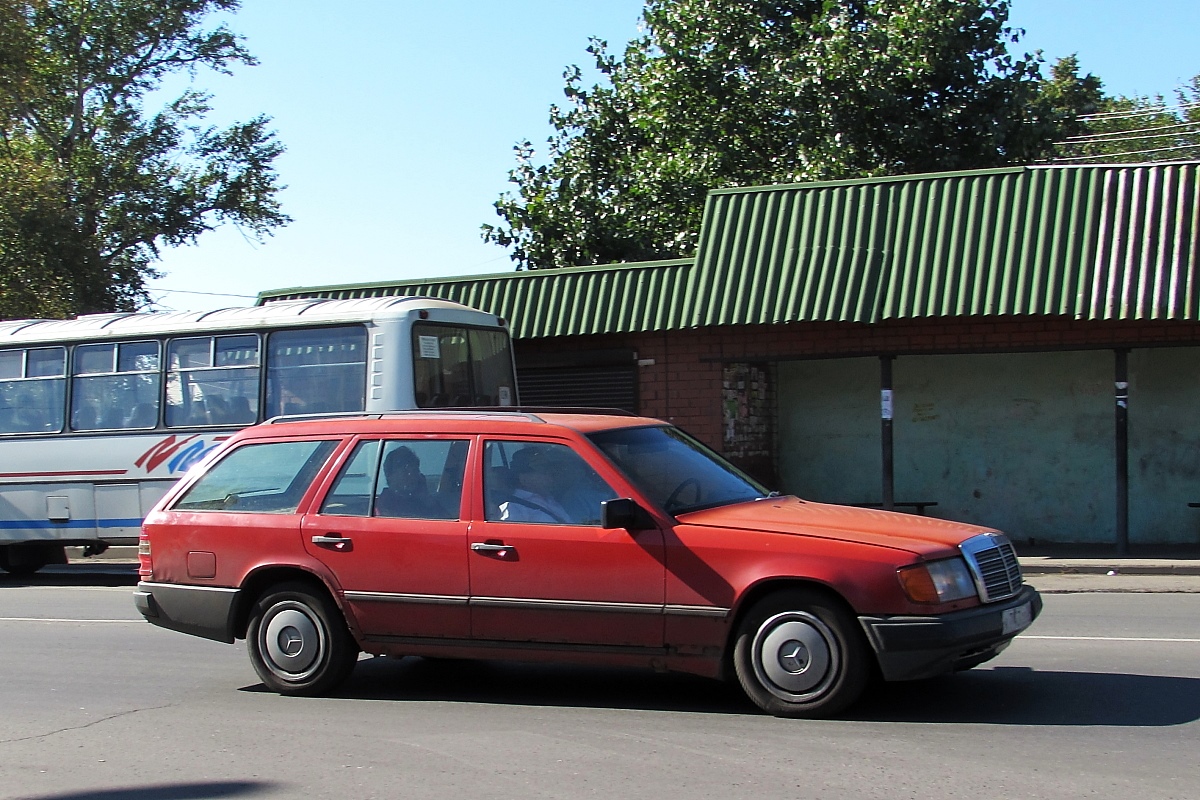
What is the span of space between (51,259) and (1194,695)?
30.6 metres

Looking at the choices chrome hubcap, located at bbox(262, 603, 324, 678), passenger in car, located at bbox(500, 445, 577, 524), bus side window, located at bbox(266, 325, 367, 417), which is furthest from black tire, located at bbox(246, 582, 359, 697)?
bus side window, located at bbox(266, 325, 367, 417)

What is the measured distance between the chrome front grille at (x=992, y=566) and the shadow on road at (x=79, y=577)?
11.6 meters

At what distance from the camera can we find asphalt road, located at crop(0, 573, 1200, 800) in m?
5.81

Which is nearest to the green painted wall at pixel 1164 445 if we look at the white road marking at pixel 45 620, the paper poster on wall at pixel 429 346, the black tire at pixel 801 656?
the paper poster on wall at pixel 429 346

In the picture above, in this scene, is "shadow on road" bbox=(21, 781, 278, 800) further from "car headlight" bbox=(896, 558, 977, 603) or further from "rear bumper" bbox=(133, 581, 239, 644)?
"car headlight" bbox=(896, 558, 977, 603)

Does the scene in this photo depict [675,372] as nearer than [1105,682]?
No

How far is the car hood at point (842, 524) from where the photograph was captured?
22.5 ft

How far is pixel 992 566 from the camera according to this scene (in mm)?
7070

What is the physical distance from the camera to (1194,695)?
290 inches

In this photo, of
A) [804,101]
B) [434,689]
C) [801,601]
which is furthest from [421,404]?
[804,101]

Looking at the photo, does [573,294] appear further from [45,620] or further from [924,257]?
[45,620]

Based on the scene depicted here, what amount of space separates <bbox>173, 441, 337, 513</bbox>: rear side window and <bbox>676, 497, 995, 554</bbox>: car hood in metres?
2.43

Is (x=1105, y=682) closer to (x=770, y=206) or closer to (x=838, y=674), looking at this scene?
(x=838, y=674)

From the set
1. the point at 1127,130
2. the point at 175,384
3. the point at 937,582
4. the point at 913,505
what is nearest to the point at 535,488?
the point at 937,582
